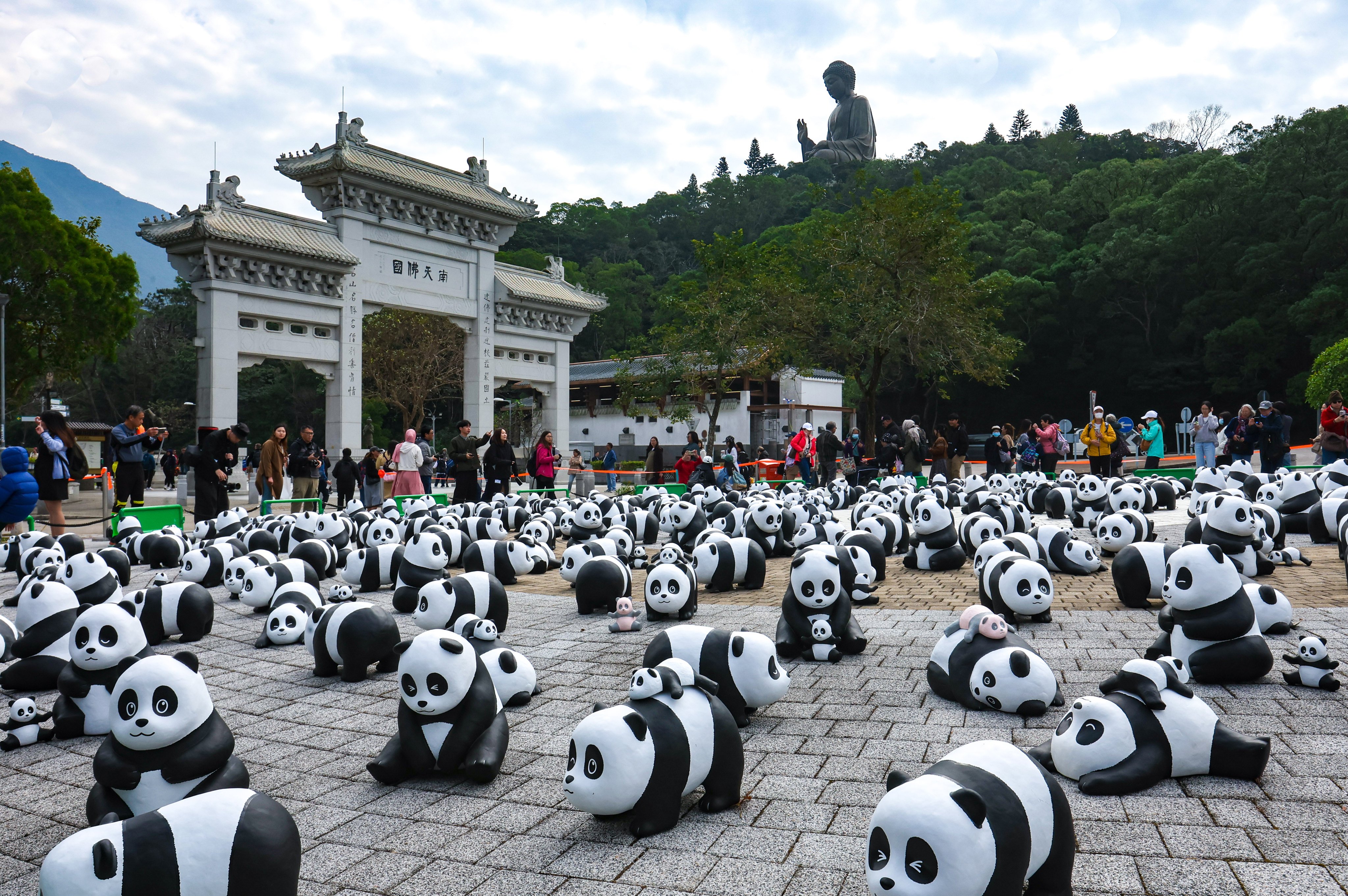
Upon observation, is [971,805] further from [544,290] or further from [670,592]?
[544,290]

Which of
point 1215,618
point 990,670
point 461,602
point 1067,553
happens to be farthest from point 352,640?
point 1067,553

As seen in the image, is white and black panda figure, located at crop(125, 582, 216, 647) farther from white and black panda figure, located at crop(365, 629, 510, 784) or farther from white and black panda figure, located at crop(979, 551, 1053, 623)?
white and black panda figure, located at crop(979, 551, 1053, 623)

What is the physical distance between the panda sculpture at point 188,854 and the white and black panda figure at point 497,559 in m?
6.42

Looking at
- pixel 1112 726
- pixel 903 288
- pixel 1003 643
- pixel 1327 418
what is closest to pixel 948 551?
pixel 1003 643

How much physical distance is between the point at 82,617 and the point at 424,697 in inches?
81.4

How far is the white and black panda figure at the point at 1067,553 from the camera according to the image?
9164 millimetres

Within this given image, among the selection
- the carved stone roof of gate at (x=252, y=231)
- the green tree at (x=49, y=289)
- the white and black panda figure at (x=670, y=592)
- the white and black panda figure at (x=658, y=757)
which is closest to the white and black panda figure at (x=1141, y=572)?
the white and black panda figure at (x=670, y=592)

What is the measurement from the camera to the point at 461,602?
6762 millimetres

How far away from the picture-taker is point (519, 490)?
18.4 metres

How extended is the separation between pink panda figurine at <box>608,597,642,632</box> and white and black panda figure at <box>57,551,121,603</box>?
388 centimetres

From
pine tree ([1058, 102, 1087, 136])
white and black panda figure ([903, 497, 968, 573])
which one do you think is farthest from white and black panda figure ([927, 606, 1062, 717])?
pine tree ([1058, 102, 1087, 136])

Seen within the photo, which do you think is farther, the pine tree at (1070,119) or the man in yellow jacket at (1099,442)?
the pine tree at (1070,119)

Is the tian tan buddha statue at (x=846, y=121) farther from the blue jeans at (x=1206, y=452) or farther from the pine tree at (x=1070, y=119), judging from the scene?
the blue jeans at (x=1206, y=452)

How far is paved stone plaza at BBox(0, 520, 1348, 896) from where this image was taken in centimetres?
319
